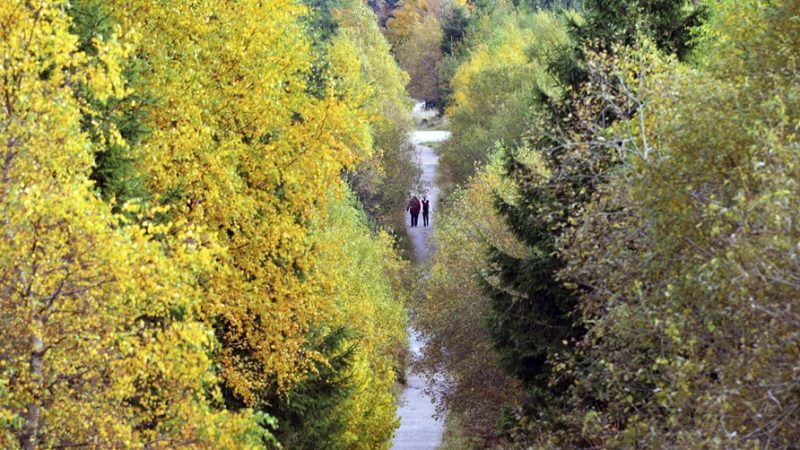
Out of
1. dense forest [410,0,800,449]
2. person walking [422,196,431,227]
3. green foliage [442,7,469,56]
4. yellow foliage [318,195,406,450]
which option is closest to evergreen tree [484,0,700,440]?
dense forest [410,0,800,449]

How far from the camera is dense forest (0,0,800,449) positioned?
9781 millimetres

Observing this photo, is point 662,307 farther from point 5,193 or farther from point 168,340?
point 5,193

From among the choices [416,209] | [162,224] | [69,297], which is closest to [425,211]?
[416,209]

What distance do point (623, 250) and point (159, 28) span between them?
970cm

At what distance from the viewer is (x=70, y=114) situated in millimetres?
10875

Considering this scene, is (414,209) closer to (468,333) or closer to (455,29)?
(455,29)

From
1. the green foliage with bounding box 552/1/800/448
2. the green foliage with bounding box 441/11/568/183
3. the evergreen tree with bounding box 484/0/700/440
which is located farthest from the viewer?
the green foliage with bounding box 441/11/568/183

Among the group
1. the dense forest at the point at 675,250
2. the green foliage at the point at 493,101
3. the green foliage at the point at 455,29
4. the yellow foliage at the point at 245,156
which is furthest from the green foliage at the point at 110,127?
the green foliage at the point at 455,29

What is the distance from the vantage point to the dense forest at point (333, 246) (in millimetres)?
9781

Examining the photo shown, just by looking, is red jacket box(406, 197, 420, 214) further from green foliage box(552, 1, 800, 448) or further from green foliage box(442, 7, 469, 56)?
green foliage box(552, 1, 800, 448)

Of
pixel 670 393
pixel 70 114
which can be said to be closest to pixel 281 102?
pixel 70 114

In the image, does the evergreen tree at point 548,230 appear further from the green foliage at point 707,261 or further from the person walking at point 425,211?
the person walking at point 425,211

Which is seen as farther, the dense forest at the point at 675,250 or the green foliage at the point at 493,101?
the green foliage at the point at 493,101

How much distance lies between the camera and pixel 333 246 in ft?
69.4
